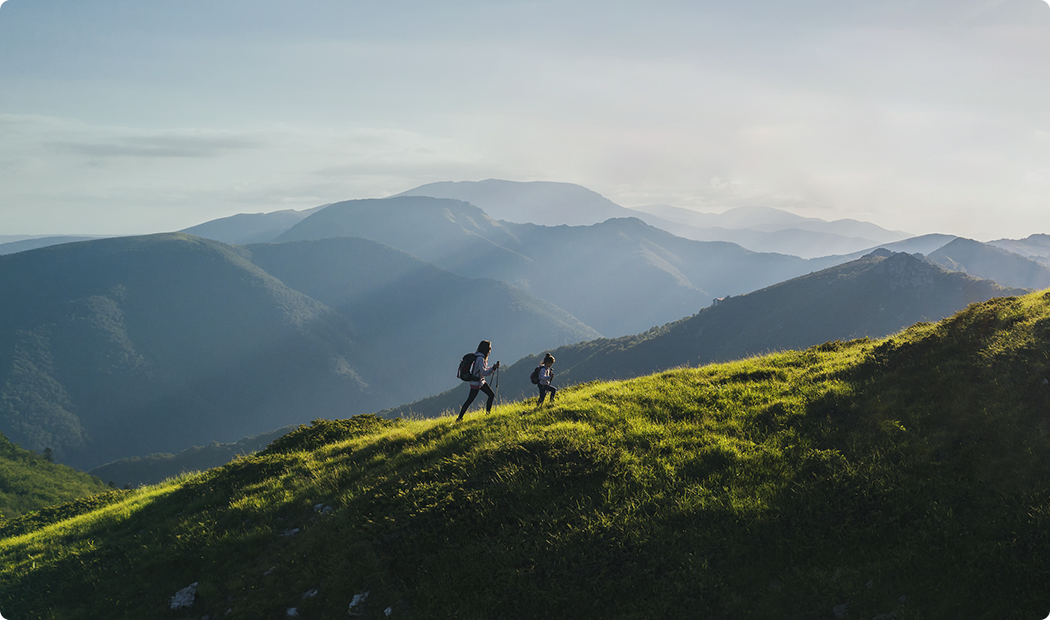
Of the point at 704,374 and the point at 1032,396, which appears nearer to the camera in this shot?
the point at 1032,396

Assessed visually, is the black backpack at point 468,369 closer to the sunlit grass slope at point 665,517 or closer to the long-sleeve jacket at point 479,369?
the long-sleeve jacket at point 479,369

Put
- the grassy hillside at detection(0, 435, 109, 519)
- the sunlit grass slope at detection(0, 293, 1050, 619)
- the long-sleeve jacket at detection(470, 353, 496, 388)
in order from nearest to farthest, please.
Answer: the sunlit grass slope at detection(0, 293, 1050, 619)
the long-sleeve jacket at detection(470, 353, 496, 388)
the grassy hillside at detection(0, 435, 109, 519)

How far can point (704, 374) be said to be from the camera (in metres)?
15.7

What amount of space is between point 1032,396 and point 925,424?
175cm

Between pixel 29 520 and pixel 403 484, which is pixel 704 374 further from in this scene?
pixel 29 520

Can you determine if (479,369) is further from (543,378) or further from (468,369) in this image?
(543,378)

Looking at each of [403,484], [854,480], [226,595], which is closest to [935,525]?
[854,480]

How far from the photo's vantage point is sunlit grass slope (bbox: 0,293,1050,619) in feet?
24.8

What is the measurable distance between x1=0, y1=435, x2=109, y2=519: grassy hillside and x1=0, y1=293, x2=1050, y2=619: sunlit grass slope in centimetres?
8457

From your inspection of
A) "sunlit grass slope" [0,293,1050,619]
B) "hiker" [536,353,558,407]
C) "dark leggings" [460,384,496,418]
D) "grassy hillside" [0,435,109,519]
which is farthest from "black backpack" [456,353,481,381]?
"grassy hillside" [0,435,109,519]

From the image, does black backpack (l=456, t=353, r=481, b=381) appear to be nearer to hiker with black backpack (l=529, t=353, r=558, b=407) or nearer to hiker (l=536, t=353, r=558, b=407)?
hiker with black backpack (l=529, t=353, r=558, b=407)

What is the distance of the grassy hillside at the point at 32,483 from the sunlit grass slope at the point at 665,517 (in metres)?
84.6

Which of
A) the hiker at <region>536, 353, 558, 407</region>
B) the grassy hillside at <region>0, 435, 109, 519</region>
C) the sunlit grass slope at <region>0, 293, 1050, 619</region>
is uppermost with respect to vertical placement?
the hiker at <region>536, 353, 558, 407</region>

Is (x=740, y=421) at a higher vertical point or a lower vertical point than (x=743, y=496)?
higher
